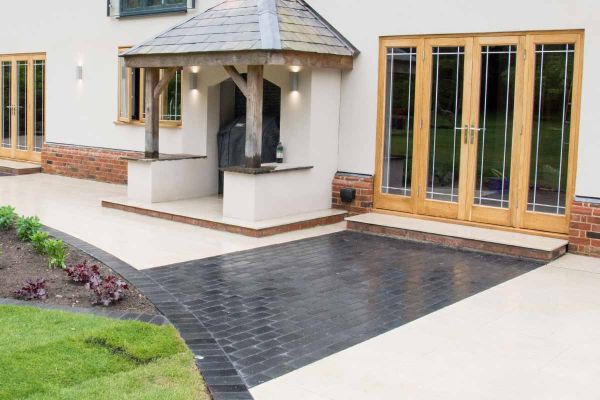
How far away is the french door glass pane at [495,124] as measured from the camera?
1002cm

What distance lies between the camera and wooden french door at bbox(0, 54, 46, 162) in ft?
57.0

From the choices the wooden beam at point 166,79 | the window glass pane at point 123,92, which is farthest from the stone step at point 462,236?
the window glass pane at point 123,92

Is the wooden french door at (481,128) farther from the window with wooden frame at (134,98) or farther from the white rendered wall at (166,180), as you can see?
the window with wooden frame at (134,98)

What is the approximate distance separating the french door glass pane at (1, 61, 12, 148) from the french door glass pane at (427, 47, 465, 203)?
11402mm

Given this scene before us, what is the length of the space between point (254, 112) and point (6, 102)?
10014 millimetres

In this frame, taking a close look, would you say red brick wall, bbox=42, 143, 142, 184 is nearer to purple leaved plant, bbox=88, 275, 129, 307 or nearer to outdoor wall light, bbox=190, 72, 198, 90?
outdoor wall light, bbox=190, 72, 198, 90

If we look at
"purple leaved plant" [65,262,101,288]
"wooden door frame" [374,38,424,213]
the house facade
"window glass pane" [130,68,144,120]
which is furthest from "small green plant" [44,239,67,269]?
"window glass pane" [130,68,144,120]

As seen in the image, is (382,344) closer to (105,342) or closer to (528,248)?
(105,342)

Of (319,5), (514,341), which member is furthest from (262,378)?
(319,5)

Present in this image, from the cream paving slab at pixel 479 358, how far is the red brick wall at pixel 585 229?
1.96 meters

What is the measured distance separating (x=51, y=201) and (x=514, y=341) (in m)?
9.03

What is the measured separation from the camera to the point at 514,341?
5996 mm

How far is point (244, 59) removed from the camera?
10.4 metres

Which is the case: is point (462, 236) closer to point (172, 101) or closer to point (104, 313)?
point (104, 313)
